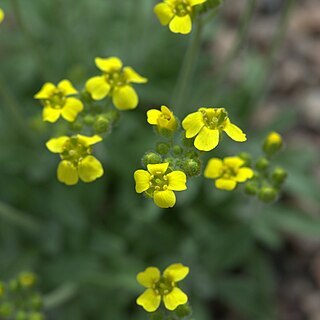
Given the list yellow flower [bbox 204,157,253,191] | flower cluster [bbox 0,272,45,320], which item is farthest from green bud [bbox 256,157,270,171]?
flower cluster [bbox 0,272,45,320]

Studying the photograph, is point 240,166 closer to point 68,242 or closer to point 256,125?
point 68,242

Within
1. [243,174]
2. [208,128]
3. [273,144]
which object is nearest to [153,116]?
[208,128]

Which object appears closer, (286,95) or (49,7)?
(49,7)

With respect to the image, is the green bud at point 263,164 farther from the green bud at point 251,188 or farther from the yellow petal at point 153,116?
the yellow petal at point 153,116

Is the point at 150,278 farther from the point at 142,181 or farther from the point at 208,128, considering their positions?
the point at 208,128

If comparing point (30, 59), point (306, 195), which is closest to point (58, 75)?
point (30, 59)

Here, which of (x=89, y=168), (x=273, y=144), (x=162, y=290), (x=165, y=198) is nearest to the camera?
(x=165, y=198)

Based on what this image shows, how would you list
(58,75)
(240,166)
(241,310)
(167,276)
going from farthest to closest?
(58,75) → (241,310) → (240,166) → (167,276)
